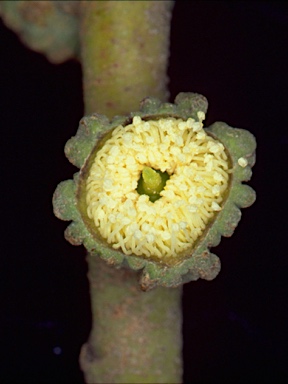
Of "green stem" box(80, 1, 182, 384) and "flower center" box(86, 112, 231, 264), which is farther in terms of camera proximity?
"green stem" box(80, 1, 182, 384)

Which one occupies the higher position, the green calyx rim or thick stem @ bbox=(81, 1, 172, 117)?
thick stem @ bbox=(81, 1, 172, 117)

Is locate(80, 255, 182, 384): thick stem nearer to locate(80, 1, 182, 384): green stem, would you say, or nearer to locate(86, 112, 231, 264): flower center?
locate(80, 1, 182, 384): green stem

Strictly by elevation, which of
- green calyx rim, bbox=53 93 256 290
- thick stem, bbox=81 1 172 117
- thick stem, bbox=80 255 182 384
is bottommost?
thick stem, bbox=80 255 182 384

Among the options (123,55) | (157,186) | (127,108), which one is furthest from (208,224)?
(123,55)

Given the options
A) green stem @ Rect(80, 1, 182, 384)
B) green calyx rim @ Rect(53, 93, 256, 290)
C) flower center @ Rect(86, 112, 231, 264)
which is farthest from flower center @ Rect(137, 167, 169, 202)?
green stem @ Rect(80, 1, 182, 384)

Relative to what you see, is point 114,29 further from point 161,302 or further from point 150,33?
point 161,302
